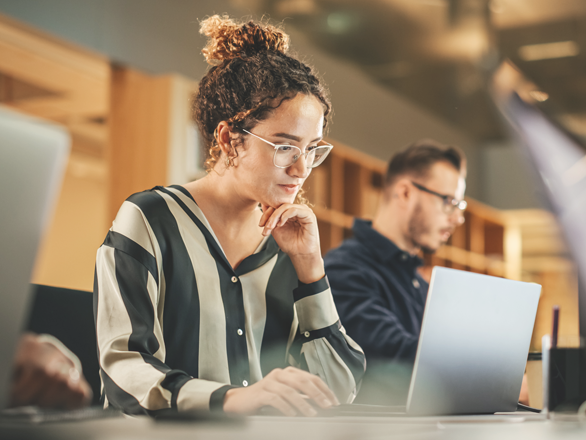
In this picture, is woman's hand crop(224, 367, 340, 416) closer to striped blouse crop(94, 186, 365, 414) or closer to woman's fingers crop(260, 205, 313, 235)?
striped blouse crop(94, 186, 365, 414)

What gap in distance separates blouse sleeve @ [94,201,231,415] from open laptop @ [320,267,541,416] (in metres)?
0.24

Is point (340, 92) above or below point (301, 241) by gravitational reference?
above

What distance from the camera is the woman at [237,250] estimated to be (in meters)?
1.13

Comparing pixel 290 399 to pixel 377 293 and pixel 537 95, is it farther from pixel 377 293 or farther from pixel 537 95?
pixel 377 293

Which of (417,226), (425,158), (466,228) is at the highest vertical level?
(466,228)

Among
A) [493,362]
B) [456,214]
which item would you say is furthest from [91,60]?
[493,362]

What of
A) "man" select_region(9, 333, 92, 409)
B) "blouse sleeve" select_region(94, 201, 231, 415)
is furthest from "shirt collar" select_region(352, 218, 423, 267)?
"man" select_region(9, 333, 92, 409)

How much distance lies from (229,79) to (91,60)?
237cm

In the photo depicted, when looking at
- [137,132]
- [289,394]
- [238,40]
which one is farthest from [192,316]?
[137,132]

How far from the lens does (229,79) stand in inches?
53.1

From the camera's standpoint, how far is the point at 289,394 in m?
0.82

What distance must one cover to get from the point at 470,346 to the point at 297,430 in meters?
0.52

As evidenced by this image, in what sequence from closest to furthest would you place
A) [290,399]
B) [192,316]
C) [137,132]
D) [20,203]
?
1. [20,203]
2. [290,399]
3. [192,316]
4. [137,132]

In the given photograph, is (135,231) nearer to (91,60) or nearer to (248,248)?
(248,248)
